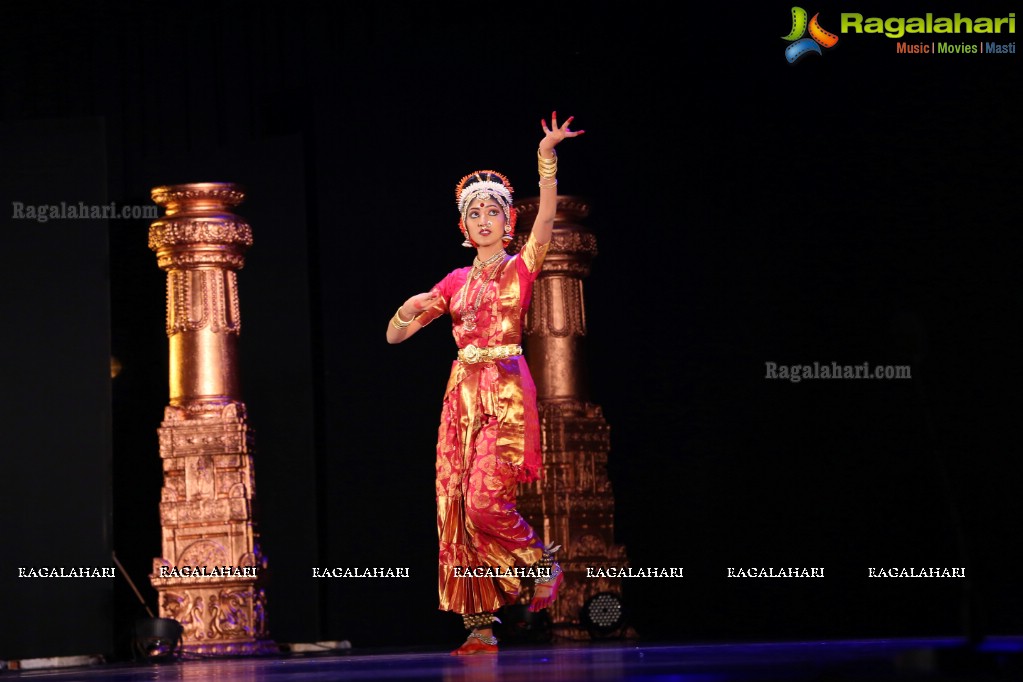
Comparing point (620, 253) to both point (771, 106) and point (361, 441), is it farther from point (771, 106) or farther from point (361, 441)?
point (361, 441)

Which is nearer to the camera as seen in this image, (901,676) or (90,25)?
(901,676)

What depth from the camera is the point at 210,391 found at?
6.48 m

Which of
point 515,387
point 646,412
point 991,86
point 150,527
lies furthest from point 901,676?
point 150,527

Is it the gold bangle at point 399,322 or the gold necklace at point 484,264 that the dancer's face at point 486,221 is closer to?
Result: the gold necklace at point 484,264

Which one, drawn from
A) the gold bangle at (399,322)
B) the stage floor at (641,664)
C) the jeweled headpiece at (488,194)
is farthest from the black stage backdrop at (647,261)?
the jeweled headpiece at (488,194)

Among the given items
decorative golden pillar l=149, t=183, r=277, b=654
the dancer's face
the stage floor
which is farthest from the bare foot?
decorative golden pillar l=149, t=183, r=277, b=654

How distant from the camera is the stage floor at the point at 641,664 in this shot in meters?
3.13

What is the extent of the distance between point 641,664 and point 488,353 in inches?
62.0

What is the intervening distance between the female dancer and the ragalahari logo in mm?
1822

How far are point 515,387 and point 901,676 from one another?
93.1 inches

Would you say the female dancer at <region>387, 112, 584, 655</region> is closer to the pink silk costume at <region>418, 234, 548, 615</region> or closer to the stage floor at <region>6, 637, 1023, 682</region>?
the pink silk costume at <region>418, 234, 548, 615</region>

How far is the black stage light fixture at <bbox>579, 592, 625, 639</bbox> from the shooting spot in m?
6.05

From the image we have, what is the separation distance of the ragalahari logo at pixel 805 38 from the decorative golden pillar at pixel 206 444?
263cm

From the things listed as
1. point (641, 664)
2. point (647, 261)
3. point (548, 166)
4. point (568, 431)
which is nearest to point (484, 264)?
point (548, 166)
